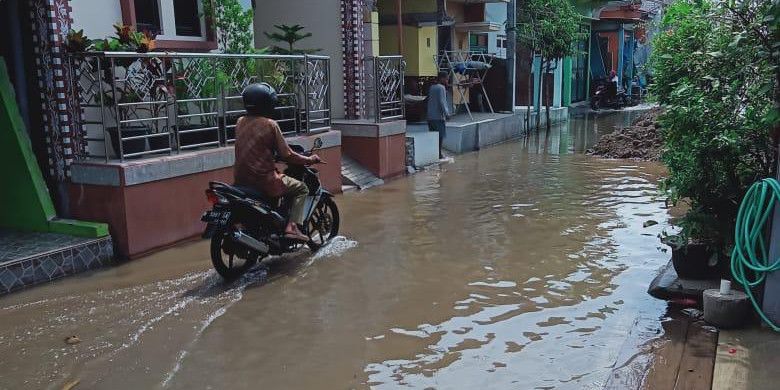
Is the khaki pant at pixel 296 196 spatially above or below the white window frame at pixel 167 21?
below

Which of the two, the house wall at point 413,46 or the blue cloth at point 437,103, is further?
the house wall at point 413,46

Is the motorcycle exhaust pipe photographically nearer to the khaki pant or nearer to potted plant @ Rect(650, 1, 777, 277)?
the khaki pant

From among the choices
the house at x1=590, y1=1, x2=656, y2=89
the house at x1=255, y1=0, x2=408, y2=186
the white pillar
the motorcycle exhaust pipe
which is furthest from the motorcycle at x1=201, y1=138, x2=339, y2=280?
the house at x1=590, y1=1, x2=656, y2=89

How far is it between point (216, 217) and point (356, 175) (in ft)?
17.1

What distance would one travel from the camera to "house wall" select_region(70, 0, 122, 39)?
733 centimetres

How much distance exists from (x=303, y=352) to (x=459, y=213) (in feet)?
15.0

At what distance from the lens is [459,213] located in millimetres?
8906

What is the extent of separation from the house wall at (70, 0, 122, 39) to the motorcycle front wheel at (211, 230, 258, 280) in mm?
3017

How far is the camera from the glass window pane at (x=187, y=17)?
8906mm

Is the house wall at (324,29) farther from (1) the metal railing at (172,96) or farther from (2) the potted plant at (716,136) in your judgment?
(2) the potted plant at (716,136)

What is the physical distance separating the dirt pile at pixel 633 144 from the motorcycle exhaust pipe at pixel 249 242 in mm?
9782

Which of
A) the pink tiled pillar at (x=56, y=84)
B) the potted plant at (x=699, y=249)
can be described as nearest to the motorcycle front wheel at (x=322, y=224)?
the pink tiled pillar at (x=56, y=84)

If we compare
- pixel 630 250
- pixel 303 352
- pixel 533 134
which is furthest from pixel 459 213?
pixel 533 134

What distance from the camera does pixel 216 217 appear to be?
584cm
